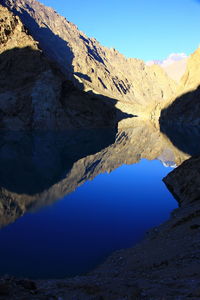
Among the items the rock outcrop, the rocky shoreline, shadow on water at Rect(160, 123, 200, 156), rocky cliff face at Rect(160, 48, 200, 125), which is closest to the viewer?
the rocky shoreline

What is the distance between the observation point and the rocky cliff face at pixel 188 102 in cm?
12112

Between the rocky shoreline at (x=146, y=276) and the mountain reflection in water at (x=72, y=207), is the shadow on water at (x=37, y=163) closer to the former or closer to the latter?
the mountain reflection in water at (x=72, y=207)

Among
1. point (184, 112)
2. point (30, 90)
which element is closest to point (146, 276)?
point (30, 90)

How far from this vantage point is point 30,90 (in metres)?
82.6

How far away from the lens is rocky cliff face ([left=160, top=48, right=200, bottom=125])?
121 m

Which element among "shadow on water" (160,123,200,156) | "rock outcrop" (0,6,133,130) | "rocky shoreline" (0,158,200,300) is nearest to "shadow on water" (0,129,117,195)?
"rocky shoreline" (0,158,200,300)

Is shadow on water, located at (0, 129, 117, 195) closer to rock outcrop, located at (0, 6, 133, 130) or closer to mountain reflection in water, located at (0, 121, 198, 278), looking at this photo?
mountain reflection in water, located at (0, 121, 198, 278)

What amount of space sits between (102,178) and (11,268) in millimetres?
20855

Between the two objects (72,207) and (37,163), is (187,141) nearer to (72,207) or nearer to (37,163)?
(37,163)

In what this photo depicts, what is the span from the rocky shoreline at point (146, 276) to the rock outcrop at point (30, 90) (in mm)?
69291

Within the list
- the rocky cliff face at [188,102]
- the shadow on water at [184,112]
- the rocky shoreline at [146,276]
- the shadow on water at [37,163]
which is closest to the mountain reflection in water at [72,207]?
the shadow on water at [37,163]

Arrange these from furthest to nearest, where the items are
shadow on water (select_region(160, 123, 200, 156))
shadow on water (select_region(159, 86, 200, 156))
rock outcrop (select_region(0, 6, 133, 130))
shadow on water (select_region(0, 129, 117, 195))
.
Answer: shadow on water (select_region(159, 86, 200, 156)) → rock outcrop (select_region(0, 6, 133, 130)) → shadow on water (select_region(160, 123, 200, 156)) → shadow on water (select_region(0, 129, 117, 195))

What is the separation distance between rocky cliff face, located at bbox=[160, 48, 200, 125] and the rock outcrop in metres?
44.7

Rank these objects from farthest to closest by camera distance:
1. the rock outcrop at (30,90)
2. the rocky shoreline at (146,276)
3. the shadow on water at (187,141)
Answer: the rock outcrop at (30,90)
the shadow on water at (187,141)
the rocky shoreline at (146,276)
